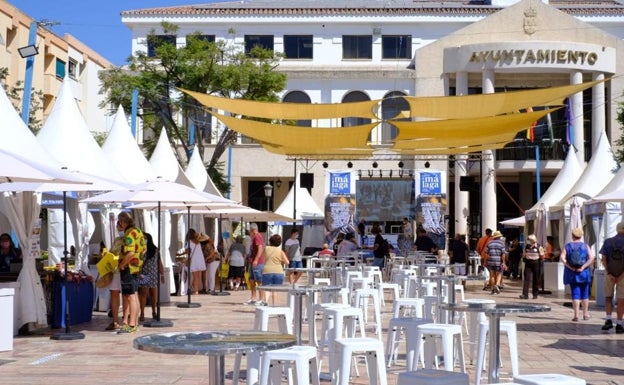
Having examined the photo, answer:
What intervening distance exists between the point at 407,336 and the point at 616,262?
19.3 ft

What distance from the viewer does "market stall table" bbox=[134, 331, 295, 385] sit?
239 inches

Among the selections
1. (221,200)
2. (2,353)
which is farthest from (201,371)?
(221,200)

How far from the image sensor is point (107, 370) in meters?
12.0

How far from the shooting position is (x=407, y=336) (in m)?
11.1

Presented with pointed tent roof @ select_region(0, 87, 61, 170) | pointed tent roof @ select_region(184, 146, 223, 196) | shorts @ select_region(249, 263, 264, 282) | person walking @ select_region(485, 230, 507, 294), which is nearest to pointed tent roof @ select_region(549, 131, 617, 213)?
person walking @ select_region(485, 230, 507, 294)

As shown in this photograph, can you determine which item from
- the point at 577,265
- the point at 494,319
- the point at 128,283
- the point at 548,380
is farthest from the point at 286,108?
the point at 548,380

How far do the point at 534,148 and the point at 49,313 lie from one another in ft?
114

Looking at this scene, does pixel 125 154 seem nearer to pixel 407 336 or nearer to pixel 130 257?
pixel 130 257

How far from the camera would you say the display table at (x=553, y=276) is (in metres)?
26.4

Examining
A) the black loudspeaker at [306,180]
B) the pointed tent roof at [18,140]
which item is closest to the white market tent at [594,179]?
the black loudspeaker at [306,180]

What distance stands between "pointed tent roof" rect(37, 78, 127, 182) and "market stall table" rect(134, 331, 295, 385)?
10.4 meters

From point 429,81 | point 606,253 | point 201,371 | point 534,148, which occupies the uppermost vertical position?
point 429,81

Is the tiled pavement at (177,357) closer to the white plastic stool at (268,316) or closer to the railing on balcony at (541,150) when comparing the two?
the white plastic stool at (268,316)

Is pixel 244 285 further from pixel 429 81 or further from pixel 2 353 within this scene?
pixel 429 81
